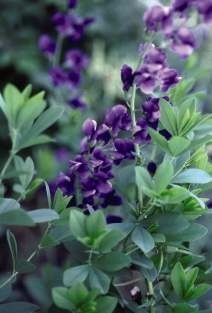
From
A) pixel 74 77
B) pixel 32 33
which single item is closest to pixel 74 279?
pixel 74 77

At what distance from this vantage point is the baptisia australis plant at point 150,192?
97cm

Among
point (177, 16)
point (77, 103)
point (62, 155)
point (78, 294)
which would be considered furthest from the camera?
point (62, 155)

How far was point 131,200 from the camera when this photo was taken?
3.60 feet

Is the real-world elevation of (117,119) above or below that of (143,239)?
above

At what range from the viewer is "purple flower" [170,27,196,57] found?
1.09 meters

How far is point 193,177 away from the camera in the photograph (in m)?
1.00

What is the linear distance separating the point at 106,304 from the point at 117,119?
0.99 ft

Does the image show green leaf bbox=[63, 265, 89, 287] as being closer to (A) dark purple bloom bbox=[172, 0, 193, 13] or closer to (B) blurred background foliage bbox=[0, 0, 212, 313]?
(A) dark purple bloom bbox=[172, 0, 193, 13]

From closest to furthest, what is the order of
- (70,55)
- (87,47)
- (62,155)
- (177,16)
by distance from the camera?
(177,16) → (70,55) → (62,155) → (87,47)

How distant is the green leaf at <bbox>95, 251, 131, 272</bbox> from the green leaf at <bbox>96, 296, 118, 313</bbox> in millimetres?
45

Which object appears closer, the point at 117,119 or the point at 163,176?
the point at 163,176

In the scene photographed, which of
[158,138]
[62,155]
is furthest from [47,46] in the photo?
[158,138]

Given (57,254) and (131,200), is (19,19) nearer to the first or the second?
(57,254)

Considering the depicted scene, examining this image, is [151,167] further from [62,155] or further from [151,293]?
[62,155]
